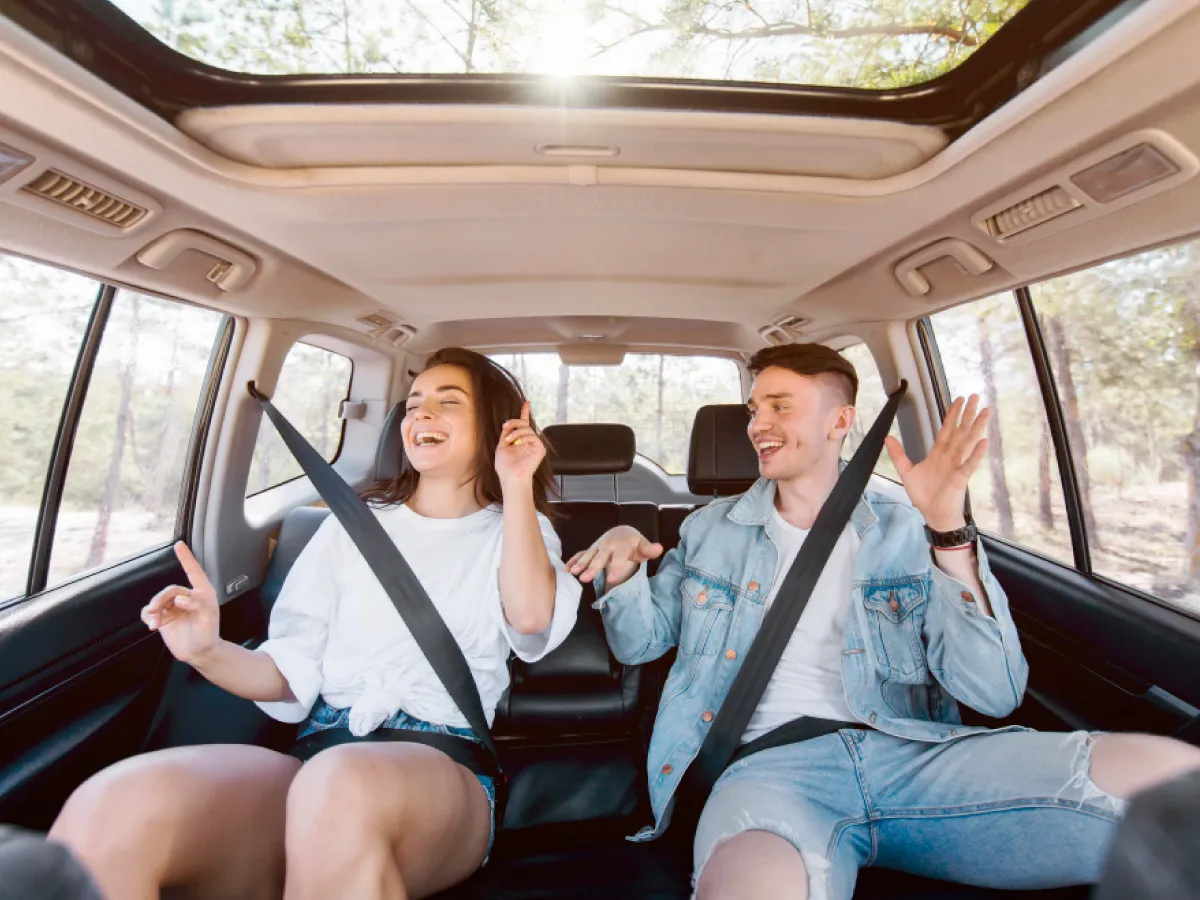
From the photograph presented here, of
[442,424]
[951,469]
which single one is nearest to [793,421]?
[951,469]

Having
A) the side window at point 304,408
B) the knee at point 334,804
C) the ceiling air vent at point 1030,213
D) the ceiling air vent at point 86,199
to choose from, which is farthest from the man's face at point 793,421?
the ceiling air vent at point 86,199

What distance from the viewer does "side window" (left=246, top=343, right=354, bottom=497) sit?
92.4 inches

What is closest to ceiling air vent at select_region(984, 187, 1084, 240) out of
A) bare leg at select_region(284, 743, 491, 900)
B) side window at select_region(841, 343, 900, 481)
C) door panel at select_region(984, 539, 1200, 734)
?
side window at select_region(841, 343, 900, 481)

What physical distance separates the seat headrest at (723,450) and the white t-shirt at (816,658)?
68cm

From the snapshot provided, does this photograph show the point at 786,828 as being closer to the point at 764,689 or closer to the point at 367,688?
the point at 764,689

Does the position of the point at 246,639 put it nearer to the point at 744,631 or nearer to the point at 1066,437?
the point at 744,631

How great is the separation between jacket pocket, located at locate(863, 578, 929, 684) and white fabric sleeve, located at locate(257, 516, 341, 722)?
4.07 ft

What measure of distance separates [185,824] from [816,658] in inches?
49.2

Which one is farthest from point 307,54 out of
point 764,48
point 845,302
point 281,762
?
point 845,302

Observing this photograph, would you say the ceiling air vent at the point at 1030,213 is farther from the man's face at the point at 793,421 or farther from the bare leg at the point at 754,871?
the bare leg at the point at 754,871

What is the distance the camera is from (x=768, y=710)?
54.9 inches

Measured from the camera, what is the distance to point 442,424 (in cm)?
150

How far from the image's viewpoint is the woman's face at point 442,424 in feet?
4.87

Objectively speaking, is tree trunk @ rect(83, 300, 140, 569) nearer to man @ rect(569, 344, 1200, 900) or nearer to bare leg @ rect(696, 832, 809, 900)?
man @ rect(569, 344, 1200, 900)
